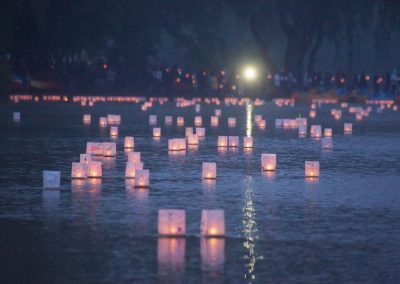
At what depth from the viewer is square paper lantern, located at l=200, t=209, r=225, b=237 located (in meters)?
10.9

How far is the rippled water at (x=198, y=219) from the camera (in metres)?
9.36

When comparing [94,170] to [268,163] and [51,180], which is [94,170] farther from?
[268,163]

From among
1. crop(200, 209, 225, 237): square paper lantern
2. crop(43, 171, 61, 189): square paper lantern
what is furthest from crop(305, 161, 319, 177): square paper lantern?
crop(200, 209, 225, 237): square paper lantern

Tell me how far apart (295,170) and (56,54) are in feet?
150

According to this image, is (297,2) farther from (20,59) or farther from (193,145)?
(193,145)

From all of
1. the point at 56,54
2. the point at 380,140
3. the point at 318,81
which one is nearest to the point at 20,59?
the point at 56,54

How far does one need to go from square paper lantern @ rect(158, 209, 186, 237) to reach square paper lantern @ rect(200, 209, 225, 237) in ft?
0.64

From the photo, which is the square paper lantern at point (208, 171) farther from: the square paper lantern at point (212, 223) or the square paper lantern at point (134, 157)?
the square paper lantern at point (212, 223)

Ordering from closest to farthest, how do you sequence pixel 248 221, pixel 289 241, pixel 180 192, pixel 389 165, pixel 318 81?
1. pixel 289 241
2. pixel 248 221
3. pixel 180 192
4. pixel 389 165
5. pixel 318 81

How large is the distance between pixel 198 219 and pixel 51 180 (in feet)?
11.0

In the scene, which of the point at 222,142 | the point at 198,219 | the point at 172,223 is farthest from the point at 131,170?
the point at 222,142

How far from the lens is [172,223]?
11.0 metres

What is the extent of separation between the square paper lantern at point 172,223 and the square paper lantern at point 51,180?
4209 millimetres

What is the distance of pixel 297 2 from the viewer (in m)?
64.3
